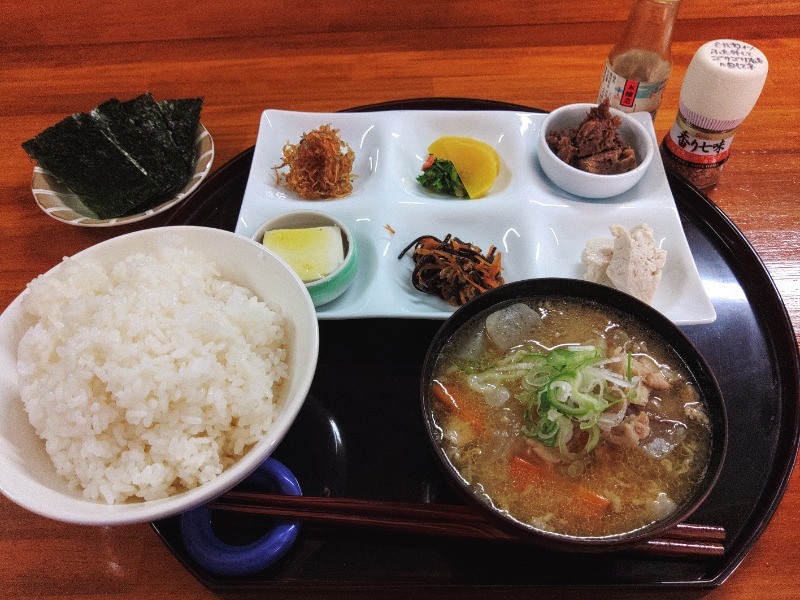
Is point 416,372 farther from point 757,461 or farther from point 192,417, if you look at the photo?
point 757,461

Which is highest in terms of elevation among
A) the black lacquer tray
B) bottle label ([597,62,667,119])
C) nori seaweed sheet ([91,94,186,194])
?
bottle label ([597,62,667,119])

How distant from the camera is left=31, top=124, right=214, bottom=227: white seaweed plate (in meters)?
2.17

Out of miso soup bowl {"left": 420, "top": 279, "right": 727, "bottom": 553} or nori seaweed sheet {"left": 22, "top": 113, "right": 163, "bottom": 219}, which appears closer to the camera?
miso soup bowl {"left": 420, "top": 279, "right": 727, "bottom": 553}

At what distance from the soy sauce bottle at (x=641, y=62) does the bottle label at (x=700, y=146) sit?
8.9 inches

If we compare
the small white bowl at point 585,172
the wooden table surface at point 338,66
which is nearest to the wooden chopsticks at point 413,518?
the wooden table surface at point 338,66

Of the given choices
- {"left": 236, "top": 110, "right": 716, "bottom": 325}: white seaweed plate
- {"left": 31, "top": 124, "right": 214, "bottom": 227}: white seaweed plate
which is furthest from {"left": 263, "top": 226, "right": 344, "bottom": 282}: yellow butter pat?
{"left": 31, "top": 124, "right": 214, "bottom": 227}: white seaweed plate

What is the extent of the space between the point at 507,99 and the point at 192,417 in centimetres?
221

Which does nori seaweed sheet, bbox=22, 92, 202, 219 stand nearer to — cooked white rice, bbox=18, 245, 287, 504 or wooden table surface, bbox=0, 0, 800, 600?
wooden table surface, bbox=0, 0, 800, 600

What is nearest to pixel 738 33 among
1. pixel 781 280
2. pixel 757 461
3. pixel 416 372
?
pixel 781 280

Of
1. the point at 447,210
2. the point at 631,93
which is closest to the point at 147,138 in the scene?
the point at 447,210

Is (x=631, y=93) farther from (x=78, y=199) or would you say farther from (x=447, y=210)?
(x=78, y=199)

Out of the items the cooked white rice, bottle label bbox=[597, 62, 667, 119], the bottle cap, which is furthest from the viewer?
bottle label bbox=[597, 62, 667, 119]

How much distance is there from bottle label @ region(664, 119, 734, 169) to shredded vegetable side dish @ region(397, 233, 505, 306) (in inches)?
36.7

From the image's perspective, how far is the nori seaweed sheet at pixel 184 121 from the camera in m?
2.43
